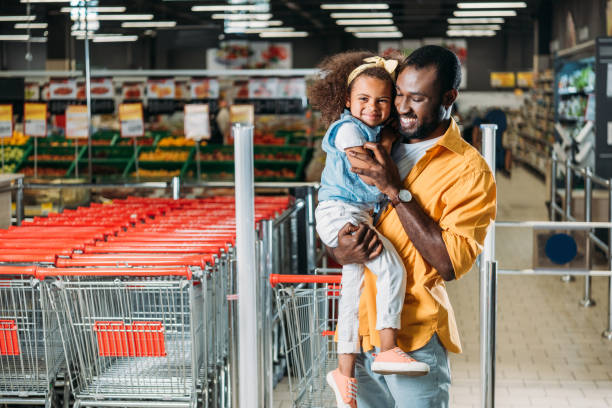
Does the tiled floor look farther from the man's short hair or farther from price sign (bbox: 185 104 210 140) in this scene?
price sign (bbox: 185 104 210 140)

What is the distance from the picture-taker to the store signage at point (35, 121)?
889 centimetres

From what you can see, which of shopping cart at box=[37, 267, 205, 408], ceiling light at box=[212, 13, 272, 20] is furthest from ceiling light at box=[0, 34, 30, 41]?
shopping cart at box=[37, 267, 205, 408]

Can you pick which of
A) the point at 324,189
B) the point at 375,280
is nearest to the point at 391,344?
the point at 375,280

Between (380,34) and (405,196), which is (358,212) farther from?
(380,34)

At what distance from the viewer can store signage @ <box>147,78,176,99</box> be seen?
9.74 meters

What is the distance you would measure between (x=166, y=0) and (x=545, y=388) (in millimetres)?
6588

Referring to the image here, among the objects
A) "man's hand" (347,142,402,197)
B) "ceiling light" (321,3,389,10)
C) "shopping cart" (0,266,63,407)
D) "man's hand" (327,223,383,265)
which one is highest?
"ceiling light" (321,3,389,10)

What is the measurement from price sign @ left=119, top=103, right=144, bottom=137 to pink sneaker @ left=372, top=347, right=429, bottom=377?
7.19m

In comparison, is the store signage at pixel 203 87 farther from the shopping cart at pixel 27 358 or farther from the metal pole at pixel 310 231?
the shopping cart at pixel 27 358

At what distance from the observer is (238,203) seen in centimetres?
288

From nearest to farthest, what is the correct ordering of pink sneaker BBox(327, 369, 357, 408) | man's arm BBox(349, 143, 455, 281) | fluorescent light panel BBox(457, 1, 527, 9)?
1. man's arm BBox(349, 143, 455, 281)
2. pink sneaker BBox(327, 369, 357, 408)
3. fluorescent light panel BBox(457, 1, 527, 9)

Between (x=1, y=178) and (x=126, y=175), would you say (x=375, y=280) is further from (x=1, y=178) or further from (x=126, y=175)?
(x=126, y=175)

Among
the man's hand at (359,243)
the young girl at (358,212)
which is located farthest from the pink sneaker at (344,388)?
the man's hand at (359,243)

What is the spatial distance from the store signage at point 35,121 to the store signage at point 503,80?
5.51 m
